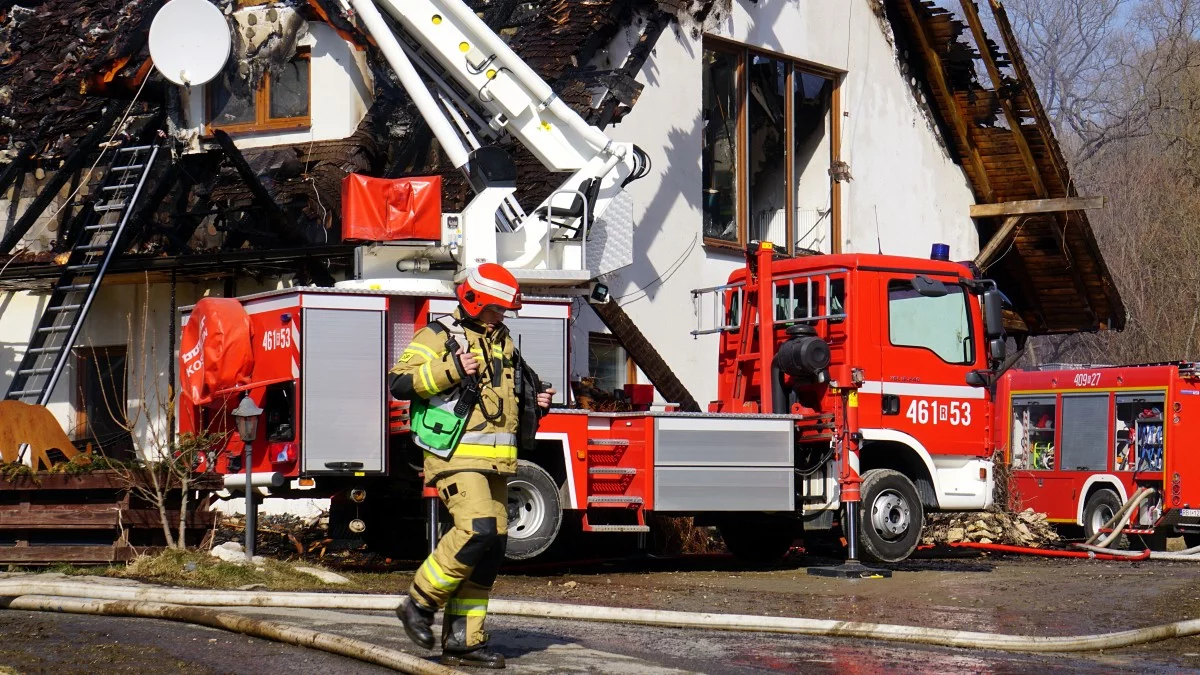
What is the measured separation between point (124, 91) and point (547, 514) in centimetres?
818

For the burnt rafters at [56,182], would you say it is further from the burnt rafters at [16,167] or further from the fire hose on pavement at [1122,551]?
the fire hose on pavement at [1122,551]

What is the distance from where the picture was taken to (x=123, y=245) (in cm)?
1677

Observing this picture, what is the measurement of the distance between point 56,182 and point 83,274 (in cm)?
141

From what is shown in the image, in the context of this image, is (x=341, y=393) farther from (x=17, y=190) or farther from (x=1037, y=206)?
(x=1037, y=206)

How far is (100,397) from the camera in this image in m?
18.5

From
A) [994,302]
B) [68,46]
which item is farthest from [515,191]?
[68,46]

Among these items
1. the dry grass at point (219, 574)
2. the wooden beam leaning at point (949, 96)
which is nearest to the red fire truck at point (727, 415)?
the dry grass at point (219, 574)

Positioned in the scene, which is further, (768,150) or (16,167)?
(768,150)

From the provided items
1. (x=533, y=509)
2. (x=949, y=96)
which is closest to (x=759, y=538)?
(x=533, y=509)

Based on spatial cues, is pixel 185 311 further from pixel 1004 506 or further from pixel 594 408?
pixel 1004 506

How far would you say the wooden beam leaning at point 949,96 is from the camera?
22.0m

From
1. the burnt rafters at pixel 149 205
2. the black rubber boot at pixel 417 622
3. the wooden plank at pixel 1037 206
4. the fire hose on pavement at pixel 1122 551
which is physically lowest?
the fire hose on pavement at pixel 1122 551

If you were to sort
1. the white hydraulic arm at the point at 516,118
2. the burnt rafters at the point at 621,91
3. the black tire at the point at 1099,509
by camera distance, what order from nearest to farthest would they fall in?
1. the white hydraulic arm at the point at 516,118
2. the burnt rafters at the point at 621,91
3. the black tire at the point at 1099,509

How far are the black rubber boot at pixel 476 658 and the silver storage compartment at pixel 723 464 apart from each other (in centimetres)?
572
